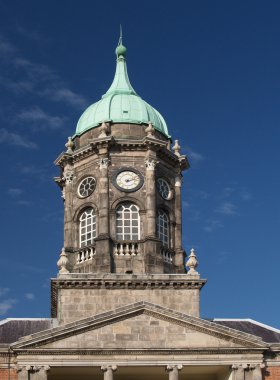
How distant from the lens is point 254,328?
5644 centimetres

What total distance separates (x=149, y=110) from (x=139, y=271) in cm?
1068

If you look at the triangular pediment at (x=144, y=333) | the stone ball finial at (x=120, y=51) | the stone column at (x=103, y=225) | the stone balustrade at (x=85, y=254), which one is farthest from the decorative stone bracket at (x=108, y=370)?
the stone ball finial at (x=120, y=51)

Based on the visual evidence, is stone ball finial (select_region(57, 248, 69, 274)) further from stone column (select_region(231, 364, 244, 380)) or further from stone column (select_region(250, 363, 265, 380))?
stone column (select_region(250, 363, 265, 380))

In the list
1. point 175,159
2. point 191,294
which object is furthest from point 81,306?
point 175,159

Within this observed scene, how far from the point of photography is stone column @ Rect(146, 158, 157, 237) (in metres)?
55.4

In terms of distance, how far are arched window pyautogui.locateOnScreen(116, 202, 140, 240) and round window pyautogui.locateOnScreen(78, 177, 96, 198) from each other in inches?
87.4

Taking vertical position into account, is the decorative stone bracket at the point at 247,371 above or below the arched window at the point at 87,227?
below

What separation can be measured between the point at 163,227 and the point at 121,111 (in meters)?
7.52

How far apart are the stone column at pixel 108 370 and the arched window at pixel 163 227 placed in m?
8.68

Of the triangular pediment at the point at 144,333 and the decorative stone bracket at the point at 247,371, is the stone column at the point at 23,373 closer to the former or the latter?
the triangular pediment at the point at 144,333

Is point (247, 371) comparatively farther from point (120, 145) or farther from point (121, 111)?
point (121, 111)

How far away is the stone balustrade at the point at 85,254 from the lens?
182 ft

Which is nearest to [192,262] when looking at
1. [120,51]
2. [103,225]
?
[103,225]

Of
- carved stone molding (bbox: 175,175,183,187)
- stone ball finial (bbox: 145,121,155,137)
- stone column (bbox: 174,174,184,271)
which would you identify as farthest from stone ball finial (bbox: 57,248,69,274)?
stone ball finial (bbox: 145,121,155,137)
